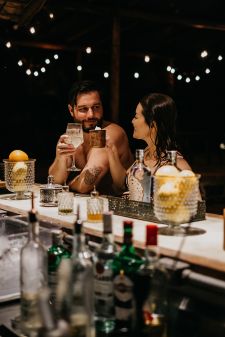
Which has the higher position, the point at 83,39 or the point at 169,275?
the point at 83,39

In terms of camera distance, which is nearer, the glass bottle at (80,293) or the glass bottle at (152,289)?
the glass bottle at (80,293)

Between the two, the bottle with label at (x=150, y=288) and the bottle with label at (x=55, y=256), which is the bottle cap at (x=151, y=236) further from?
the bottle with label at (x=55, y=256)

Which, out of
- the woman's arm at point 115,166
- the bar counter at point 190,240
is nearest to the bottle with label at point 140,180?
the bar counter at point 190,240

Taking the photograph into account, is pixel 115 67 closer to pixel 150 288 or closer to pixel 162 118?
→ pixel 162 118

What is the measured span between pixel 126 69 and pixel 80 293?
12.6 m

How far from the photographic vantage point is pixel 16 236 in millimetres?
1888

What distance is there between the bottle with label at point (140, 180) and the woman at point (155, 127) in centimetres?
65

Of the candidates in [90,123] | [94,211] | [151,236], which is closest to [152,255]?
[151,236]

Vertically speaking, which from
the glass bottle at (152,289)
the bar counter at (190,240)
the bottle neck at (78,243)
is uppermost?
the bottle neck at (78,243)

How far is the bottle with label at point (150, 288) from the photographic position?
133 cm

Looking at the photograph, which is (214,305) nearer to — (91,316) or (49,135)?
(91,316)

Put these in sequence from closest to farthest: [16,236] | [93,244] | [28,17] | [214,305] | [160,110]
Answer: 1. [214,305]
2. [93,244]
3. [16,236]
4. [160,110]
5. [28,17]

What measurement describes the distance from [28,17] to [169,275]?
8.81 ft

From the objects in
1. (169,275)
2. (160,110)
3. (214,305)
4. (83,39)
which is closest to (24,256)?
(169,275)
